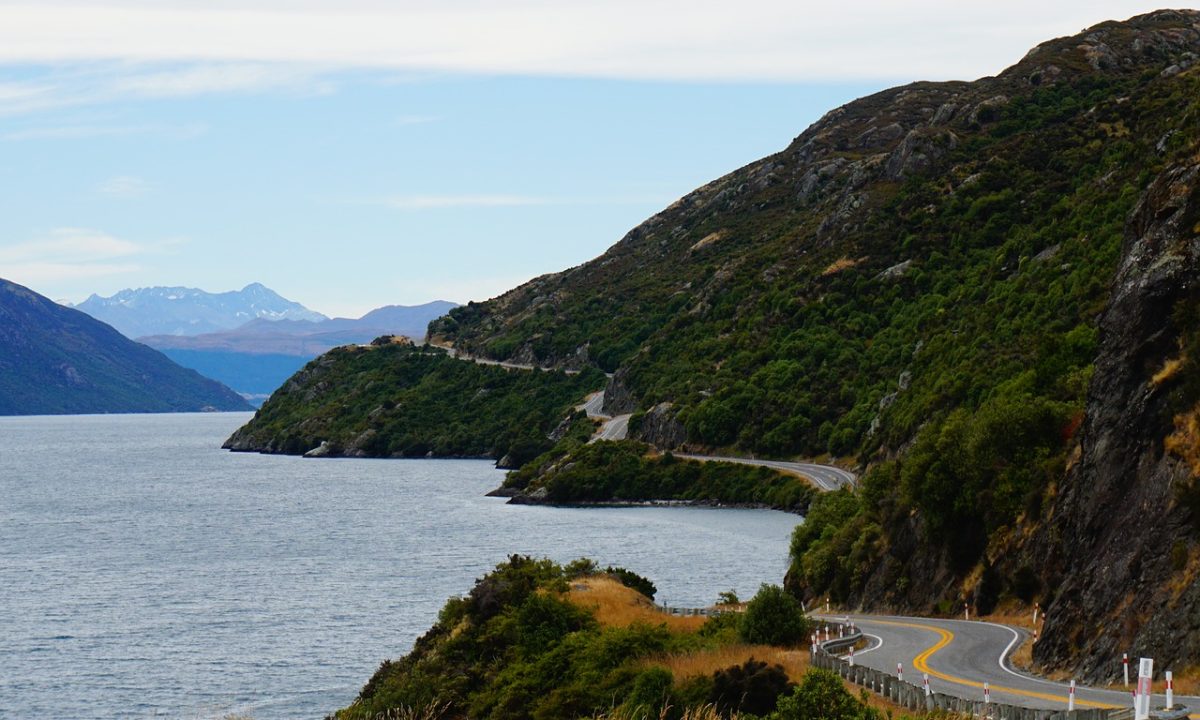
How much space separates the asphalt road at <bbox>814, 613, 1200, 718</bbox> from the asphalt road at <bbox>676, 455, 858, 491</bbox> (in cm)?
6971

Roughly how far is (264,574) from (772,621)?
63090mm

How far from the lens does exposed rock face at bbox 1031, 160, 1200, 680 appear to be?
31.0 meters

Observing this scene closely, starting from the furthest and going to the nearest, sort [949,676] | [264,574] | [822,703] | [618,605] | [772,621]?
[264,574]
[618,605]
[772,621]
[949,676]
[822,703]

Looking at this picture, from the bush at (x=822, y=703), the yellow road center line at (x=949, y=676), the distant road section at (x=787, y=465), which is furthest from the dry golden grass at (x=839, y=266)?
the bush at (x=822, y=703)

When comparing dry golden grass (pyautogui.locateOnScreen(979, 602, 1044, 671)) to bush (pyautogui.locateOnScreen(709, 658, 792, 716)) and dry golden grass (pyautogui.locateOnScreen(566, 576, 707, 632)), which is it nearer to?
dry golden grass (pyautogui.locateOnScreen(566, 576, 707, 632))

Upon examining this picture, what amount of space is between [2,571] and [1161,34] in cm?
17027

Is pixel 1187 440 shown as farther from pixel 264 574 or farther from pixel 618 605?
pixel 264 574

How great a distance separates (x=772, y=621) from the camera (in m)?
41.8

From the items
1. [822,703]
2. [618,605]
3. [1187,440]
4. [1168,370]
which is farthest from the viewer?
[618,605]

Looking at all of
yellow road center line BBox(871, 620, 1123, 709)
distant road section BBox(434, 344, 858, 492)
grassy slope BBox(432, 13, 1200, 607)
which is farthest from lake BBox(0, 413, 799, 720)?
yellow road center line BBox(871, 620, 1123, 709)

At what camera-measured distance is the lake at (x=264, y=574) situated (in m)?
61.9

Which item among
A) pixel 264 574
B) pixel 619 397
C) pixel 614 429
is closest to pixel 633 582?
pixel 264 574

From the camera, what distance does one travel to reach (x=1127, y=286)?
37.4 m

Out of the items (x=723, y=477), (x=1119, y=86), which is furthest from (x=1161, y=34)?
(x=723, y=477)
